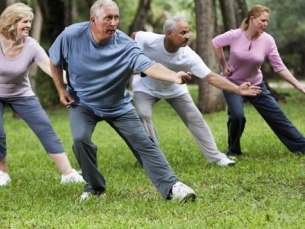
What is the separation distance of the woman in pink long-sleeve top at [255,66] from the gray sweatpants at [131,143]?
3108mm

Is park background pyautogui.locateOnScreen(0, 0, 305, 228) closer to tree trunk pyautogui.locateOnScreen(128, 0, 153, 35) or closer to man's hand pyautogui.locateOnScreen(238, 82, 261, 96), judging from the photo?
man's hand pyautogui.locateOnScreen(238, 82, 261, 96)

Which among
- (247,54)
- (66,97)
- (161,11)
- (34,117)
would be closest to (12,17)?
(34,117)

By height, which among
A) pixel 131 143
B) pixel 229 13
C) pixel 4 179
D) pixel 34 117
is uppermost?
pixel 131 143

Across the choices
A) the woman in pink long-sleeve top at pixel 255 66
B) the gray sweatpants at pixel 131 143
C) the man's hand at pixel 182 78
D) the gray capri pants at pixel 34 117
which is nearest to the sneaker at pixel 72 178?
the gray capri pants at pixel 34 117

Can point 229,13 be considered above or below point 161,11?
above

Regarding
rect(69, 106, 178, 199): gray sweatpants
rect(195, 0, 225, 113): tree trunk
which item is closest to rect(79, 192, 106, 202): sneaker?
rect(69, 106, 178, 199): gray sweatpants

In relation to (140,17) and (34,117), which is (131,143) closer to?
(34,117)

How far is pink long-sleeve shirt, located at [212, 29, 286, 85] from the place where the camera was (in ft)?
35.7

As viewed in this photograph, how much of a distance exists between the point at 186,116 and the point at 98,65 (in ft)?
10.3

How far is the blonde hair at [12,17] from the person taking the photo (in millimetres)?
9102

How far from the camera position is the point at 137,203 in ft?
26.0

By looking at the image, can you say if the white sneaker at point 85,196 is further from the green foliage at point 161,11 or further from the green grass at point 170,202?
the green foliage at point 161,11

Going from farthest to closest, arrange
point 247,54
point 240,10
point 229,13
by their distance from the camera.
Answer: point 240,10
point 229,13
point 247,54

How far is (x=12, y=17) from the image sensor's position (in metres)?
9.14
